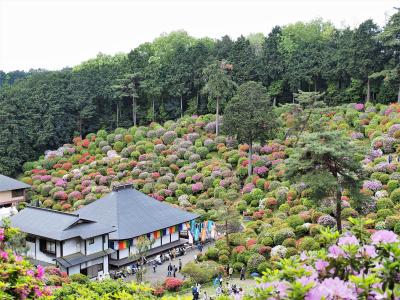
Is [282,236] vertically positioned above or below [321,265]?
below

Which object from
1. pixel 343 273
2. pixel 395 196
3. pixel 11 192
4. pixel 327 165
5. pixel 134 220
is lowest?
pixel 11 192

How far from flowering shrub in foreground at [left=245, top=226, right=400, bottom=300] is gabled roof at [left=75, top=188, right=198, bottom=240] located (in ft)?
75.5

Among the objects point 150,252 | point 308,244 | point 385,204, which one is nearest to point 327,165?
point 308,244

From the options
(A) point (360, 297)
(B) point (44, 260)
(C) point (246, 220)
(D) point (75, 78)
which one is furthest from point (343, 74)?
(A) point (360, 297)

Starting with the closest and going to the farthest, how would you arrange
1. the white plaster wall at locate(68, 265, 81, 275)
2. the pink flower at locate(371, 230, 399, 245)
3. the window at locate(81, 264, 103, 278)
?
the pink flower at locate(371, 230, 399, 245) → the white plaster wall at locate(68, 265, 81, 275) → the window at locate(81, 264, 103, 278)

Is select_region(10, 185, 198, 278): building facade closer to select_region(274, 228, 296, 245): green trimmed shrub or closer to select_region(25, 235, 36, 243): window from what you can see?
select_region(25, 235, 36, 243): window

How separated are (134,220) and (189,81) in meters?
25.4

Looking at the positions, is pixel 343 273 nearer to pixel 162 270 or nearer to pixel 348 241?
pixel 348 241

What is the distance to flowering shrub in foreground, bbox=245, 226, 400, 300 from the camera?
12.8 feet

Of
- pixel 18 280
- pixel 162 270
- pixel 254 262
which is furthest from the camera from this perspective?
pixel 162 270

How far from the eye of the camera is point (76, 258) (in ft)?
80.9

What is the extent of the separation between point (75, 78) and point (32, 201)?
750 inches

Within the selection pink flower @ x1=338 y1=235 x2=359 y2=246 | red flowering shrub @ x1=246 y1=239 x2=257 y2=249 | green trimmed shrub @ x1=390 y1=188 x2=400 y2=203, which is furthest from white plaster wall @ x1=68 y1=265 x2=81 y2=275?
pink flower @ x1=338 y1=235 x2=359 y2=246

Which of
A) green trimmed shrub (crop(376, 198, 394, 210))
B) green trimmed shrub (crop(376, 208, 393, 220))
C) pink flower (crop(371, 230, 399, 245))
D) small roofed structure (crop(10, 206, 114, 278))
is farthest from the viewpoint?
green trimmed shrub (crop(376, 198, 394, 210))
